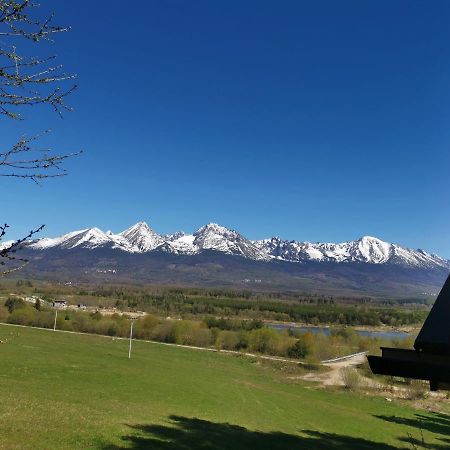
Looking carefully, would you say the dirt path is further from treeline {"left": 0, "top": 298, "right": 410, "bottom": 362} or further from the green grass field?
the green grass field

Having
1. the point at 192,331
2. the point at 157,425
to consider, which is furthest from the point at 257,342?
the point at 157,425

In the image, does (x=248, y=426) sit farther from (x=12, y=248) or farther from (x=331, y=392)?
(x=331, y=392)

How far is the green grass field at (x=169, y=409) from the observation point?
1576 cm

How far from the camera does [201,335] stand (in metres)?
85.2

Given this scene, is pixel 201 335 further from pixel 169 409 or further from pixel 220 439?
pixel 220 439

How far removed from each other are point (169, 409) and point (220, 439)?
24.4 ft

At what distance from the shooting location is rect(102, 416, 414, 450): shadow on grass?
53.0 ft

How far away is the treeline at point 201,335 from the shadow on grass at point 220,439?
5172cm

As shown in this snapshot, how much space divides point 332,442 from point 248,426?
4.47 meters

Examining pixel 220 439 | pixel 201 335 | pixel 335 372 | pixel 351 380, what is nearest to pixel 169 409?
pixel 220 439

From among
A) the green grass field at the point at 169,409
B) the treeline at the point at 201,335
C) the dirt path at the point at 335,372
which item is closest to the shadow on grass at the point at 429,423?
the green grass field at the point at 169,409

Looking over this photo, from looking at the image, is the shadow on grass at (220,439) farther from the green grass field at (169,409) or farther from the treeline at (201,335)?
the treeline at (201,335)

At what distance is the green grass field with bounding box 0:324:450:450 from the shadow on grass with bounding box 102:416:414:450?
6 cm

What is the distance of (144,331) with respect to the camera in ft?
284
